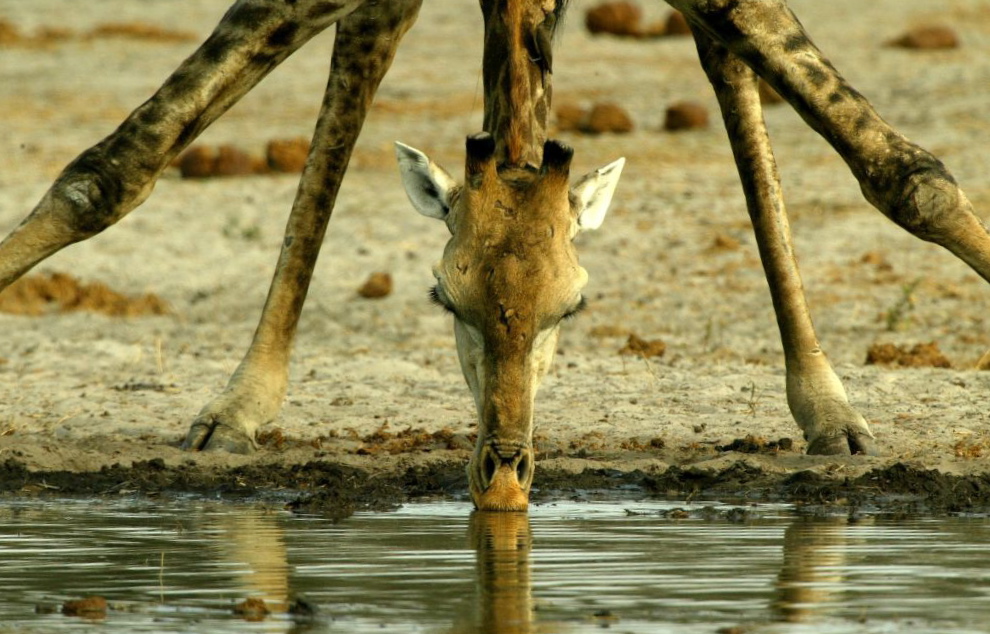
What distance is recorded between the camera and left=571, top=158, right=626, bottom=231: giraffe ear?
6.99 m

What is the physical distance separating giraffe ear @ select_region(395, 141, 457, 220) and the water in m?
1.23

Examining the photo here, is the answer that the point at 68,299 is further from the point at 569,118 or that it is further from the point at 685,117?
the point at 685,117

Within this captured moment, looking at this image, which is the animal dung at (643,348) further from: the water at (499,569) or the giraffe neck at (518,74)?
the water at (499,569)

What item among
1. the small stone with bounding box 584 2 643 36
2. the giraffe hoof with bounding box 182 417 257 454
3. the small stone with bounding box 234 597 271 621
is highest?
the small stone with bounding box 584 2 643 36

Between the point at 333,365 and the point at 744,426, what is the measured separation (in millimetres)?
3181

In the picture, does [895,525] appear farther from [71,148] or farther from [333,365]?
[71,148]

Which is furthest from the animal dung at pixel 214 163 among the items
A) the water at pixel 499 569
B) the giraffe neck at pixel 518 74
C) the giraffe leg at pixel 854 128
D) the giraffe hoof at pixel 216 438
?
the giraffe leg at pixel 854 128

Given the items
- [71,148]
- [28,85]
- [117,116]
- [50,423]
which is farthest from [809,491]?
[28,85]

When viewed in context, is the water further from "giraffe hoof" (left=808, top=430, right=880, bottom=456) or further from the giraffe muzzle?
"giraffe hoof" (left=808, top=430, right=880, bottom=456)

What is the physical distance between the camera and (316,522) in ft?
22.6

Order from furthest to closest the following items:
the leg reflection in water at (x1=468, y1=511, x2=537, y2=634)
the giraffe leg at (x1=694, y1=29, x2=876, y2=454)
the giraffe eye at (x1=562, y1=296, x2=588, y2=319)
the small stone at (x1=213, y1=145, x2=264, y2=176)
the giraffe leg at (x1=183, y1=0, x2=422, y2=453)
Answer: the small stone at (x1=213, y1=145, x2=264, y2=176), the giraffe leg at (x1=183, y1=0, x2=422, y2=453), the giraffe leg at (x1=694, y1=29, x2=876, y2=454), the giraffe eye at (x1=562, y1=296, x2=588, y2=319), the leg reflection in water at (x1=468, y1=511, x2=537, y2=634)

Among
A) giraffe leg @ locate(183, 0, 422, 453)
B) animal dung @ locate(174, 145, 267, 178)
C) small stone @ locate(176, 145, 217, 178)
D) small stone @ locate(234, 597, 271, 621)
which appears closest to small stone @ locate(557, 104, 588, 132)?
animal dung @ locate(174, 145, 267, 178)

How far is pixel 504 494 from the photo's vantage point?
652 cm

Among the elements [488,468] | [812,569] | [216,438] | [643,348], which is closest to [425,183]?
[488,468]
